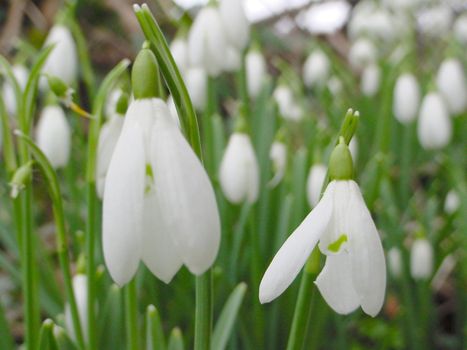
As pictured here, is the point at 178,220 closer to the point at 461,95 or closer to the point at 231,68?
the point at 231,68

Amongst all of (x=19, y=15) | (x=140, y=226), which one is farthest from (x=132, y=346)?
(x=19, y=15)

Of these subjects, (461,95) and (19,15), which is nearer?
(461,95)

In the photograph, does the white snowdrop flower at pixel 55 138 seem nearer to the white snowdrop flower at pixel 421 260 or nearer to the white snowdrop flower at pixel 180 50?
the white snowdrop flower at pixel 180 50

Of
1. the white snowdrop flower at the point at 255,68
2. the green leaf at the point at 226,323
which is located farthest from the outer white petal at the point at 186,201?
the white snowdrop flower at the point at 255,68

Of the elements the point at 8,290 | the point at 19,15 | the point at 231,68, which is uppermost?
the point at 19,15

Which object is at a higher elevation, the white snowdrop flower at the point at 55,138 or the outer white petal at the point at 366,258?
the white snowdrop flower at the point at 55,138
